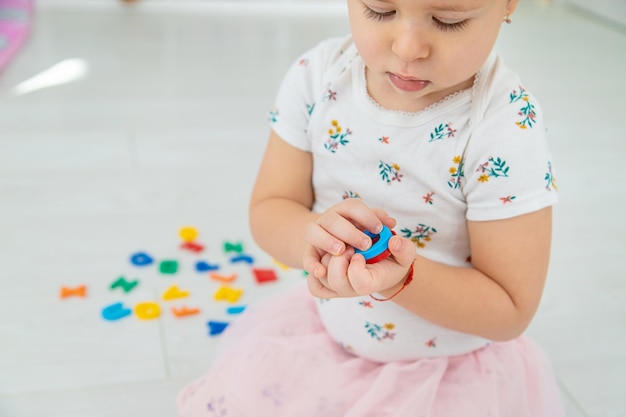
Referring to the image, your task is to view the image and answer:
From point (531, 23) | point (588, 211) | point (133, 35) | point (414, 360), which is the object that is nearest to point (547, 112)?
point (588, 211)

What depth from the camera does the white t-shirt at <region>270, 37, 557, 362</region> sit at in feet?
2.52

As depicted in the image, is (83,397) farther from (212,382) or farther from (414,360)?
(414,360)

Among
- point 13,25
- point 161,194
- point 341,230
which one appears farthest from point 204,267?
point 13,25

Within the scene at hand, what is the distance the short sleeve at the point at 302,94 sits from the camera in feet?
2.91

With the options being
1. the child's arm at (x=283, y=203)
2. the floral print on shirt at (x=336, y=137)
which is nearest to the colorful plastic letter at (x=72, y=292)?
the child's arm at (x=283, y=203)

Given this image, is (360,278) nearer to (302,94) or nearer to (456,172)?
(456,172)

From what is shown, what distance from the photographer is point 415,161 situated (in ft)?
2.64

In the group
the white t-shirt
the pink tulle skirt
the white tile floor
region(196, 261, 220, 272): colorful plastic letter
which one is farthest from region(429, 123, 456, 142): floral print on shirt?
region(196, 261, 220, 272): colorful plastic letter

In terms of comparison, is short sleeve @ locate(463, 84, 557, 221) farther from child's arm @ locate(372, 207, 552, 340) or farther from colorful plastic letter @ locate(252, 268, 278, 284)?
colorful plastic letter @ locate(252, 268, 278, 284)

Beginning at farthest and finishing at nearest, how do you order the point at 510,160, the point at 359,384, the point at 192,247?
1. the point at 192,247
2. the point at 359,384
3. the point at 510,160

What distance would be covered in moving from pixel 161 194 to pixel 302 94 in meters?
0.65

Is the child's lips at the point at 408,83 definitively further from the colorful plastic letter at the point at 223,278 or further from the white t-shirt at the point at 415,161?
the colorful plastic letter at the point at 223,278

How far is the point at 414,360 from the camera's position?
90 cm

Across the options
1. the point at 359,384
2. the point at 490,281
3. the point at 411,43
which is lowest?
the point at 359,384
